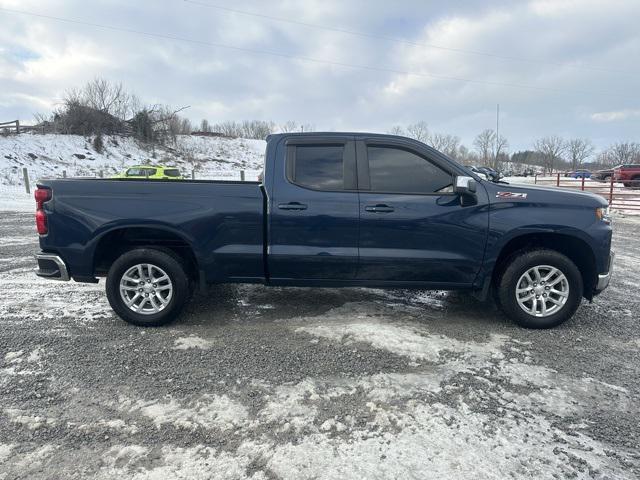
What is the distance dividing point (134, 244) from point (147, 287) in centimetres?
49

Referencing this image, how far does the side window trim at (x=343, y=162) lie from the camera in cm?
408

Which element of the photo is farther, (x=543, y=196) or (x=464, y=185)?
(x=543, y=196)

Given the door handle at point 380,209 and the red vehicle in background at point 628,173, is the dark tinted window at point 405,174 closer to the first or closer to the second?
the door handle at point 380,209

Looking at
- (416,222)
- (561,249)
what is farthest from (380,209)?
(561,249)

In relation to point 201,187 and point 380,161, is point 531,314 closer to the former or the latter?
point 380,161

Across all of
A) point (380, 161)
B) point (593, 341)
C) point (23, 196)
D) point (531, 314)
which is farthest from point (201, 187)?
point (23, 196)

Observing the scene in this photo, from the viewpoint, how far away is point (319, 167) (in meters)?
4.15

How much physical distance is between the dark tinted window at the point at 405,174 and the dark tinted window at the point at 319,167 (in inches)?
13.0

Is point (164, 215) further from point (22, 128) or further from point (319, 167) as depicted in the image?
point (22, 128)

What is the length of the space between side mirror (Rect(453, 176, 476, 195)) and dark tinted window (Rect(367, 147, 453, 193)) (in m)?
0.17

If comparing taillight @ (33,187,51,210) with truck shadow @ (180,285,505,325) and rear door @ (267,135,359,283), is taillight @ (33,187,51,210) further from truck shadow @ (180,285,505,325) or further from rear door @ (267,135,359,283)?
rear door @ (267,135,359,283)

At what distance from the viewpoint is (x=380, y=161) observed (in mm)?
4133

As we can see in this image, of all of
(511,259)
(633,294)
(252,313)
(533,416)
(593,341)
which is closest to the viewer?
(533,416)

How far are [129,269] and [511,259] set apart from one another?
3.82m
